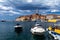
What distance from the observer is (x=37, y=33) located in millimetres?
50625

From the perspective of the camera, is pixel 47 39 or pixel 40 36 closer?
pixel 47 39

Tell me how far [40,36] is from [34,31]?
408 cm

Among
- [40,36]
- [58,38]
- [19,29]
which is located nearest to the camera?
[58,38]

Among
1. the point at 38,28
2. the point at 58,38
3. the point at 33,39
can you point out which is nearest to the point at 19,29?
the point at 38,28

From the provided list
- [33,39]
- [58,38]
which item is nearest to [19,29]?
[33,39]

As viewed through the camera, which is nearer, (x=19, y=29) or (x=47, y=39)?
(x=47, y=39)

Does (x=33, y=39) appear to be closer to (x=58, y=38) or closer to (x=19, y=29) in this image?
(x=58, y=38)

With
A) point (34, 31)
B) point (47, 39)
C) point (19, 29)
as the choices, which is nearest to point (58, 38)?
point (47, 39)

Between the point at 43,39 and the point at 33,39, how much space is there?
2.93 metres

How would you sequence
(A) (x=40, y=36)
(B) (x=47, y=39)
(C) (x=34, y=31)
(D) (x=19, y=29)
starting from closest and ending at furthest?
1. (B) (x=47, y=39)
2. (A) (x=40, y=36)
3. (C) (x=34, y=31)
4. (D) (x=19, y=29)

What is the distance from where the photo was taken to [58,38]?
3700 cm

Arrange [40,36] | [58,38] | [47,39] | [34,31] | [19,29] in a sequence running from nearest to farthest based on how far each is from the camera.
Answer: [58,38], [47,39], [40,36], [34,31], [19,29]

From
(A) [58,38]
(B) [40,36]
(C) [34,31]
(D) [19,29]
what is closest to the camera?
(A) [58,38]

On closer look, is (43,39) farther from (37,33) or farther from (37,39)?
(37,33)
